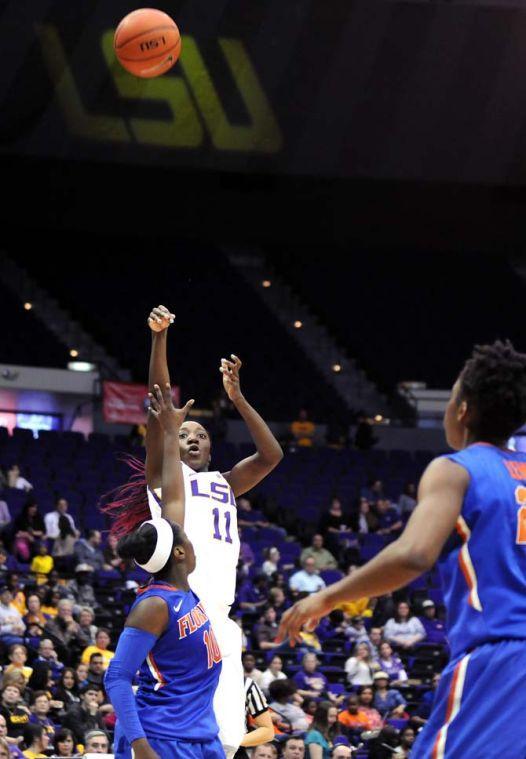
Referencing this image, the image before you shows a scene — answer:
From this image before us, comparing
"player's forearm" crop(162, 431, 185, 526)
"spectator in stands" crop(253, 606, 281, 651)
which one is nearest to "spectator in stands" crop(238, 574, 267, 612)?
"spectator in stands" crop(253, 606, 281, 651)

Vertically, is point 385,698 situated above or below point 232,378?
below

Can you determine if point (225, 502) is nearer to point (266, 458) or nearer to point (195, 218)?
point (266, 458)

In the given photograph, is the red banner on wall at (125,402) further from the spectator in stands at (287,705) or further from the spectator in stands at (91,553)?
the spectator in stands at (287,705)

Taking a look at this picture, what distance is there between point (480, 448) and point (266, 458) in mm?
3079

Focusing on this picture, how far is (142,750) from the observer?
191 inches

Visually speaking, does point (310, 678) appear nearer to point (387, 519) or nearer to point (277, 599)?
point (277, 599)

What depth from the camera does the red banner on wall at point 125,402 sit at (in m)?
24.2

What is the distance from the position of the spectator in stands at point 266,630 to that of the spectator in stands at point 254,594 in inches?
29.5

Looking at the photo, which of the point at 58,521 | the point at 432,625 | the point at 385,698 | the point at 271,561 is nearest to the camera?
the point at 385,698

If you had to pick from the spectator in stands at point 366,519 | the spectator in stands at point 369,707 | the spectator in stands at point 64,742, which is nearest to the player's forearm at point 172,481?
the spectator in stands at point 64,742

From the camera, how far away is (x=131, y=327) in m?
27.3

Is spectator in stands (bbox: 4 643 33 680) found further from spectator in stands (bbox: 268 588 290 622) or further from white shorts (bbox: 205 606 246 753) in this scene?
white shorts (bbox: 205 606 246 753)

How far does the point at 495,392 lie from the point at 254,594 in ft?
43.2

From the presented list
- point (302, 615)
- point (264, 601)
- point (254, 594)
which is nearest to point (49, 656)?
point (264, 601)
